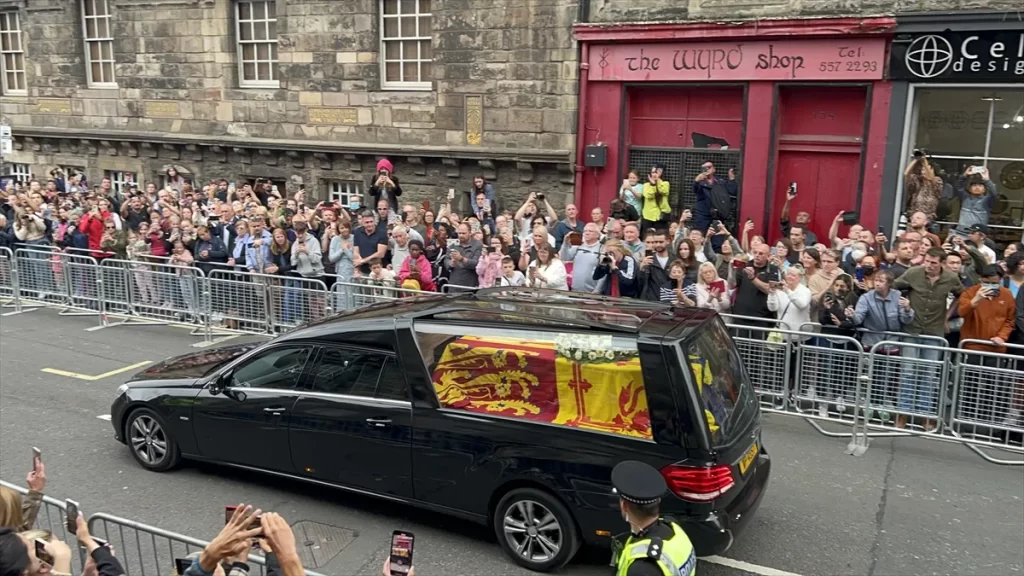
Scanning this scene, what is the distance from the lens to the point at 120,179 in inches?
890

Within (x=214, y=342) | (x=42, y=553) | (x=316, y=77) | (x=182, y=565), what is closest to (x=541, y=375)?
(x=182, y=565)

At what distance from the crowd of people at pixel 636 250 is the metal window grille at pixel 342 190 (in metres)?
1.71

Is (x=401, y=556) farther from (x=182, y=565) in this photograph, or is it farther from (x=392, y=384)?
(x=392, y=384)

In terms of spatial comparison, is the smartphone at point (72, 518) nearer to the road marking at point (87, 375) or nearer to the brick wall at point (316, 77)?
the road marking at point (87, 375)

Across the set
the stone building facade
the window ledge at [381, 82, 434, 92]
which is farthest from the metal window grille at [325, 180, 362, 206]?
the window ledge at [381, 82, 434, 92]

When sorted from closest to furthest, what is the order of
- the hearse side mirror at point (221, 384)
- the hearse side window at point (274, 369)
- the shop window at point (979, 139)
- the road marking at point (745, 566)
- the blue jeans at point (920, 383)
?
1. the road marking at point (745, 566)
2. the hearse side window at point (274, 369)
3. the hearse side mirror at point (221, 384)
4. the blue jeans at point (920, 383)
5. the shop window at point (979, 139)

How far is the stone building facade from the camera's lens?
53.4 ft

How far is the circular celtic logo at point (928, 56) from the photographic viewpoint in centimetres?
1261

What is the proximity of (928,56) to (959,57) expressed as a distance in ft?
1.39

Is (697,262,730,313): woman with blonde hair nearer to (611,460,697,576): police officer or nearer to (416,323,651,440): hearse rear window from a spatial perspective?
(416,323,651,440): hearse rear window

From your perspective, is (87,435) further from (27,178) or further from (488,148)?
(27,178)

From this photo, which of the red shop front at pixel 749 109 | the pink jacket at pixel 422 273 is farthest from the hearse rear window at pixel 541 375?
the red shop front at pixel 749 109

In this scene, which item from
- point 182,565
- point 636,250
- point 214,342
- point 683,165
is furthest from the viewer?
point 683,165

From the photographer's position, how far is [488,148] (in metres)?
16.7
